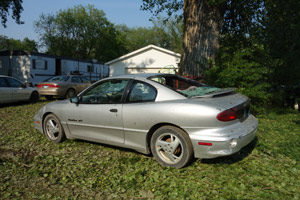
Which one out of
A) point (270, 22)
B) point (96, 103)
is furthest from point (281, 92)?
point (96, 103)

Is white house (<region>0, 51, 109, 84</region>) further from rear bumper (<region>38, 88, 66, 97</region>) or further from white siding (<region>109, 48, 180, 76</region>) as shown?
rear bumper (<region>38, 88, 66, 97</region>)

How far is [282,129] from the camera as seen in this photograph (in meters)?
5.81

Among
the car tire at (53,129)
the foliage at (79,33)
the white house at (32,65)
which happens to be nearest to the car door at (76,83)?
the white house at (32,65)

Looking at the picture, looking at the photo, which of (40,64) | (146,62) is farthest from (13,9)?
(146,62)

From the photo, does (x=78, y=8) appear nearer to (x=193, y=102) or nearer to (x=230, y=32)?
(x=230, y=32)

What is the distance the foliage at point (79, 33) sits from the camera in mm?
45156

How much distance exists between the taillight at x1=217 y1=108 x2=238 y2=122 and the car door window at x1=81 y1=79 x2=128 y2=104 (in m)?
1.68

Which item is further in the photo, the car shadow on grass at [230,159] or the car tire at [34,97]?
the car tire at [34,97]

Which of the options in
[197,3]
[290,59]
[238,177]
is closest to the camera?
[238,177]

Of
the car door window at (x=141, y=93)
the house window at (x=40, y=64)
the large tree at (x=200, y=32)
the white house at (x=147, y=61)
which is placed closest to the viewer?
the car door window at (x=141, y=93)

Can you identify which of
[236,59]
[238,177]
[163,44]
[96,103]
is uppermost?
[163,44]

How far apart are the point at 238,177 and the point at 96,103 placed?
103 inches

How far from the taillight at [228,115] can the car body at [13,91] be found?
31.7 ft

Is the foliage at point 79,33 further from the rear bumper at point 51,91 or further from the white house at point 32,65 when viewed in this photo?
the rear bumper at point 51,91
